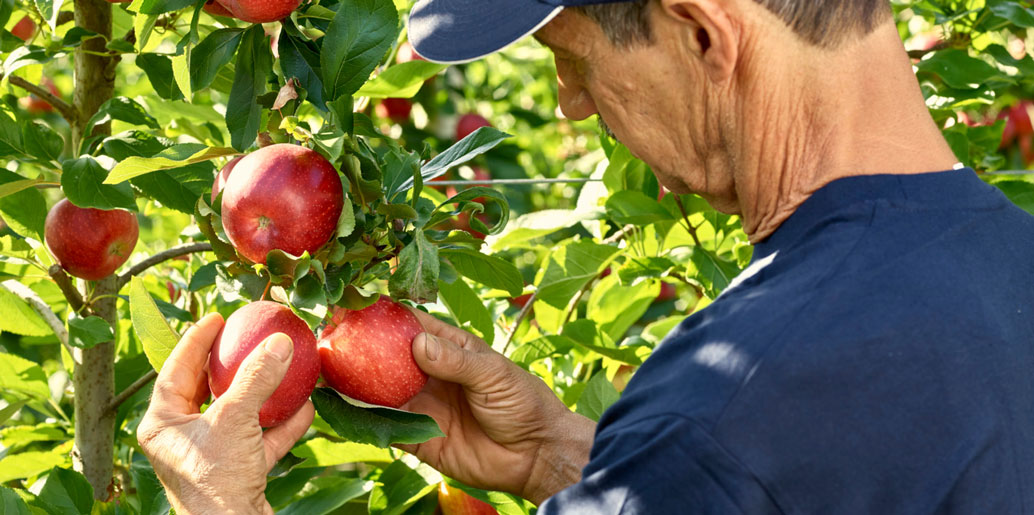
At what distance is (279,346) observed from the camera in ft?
3.52

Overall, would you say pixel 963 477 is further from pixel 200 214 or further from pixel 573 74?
pixel 200 214

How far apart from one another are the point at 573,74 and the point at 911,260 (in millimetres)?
414

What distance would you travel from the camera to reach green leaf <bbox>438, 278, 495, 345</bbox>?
A: 5.48ft

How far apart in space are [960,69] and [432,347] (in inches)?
44.8

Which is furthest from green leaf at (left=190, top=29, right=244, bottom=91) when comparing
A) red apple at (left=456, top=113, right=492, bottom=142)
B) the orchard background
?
red apple at (left=456, top=113, right=492, bottom=142)

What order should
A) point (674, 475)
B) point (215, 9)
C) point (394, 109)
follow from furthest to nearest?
point (394, 109) < point (215, 9) < point (674, 475)

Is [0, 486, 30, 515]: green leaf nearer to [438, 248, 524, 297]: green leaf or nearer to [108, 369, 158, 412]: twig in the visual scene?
[108, 369, 158, 412]: twig

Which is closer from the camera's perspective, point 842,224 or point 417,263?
point 842,224

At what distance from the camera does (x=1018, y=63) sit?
184cm

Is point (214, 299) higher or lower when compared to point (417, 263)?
lower

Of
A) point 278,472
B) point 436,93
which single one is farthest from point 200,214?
point 436,93

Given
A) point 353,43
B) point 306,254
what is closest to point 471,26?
point 353,43

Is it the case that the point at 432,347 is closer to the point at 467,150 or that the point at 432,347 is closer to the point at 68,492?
the point at 467,150

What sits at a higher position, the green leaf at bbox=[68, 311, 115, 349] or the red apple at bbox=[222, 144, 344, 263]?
the red apple at bbox=[222, 144, 344, 263]
